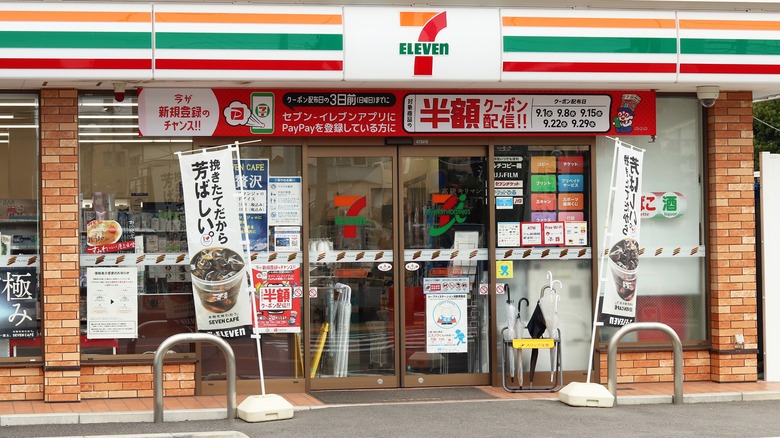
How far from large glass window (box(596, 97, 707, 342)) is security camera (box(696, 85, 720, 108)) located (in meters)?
0.62

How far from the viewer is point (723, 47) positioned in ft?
35.2

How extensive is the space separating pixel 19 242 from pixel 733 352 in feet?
25.5

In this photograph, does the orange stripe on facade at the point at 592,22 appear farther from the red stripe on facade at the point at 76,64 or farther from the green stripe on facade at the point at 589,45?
the red stripe on facade at the point at 76,64

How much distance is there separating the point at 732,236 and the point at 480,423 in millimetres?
4122

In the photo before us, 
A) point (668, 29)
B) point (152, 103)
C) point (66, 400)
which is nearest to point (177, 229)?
point (152, 103)

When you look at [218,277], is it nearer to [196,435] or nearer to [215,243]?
[215,243]

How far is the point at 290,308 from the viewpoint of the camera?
11211 mm

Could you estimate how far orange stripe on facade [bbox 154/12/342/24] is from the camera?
32.8ft

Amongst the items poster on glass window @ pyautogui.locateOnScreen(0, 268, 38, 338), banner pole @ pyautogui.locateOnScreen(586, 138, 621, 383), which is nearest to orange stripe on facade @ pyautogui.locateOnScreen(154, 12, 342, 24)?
poster on glass window @ pyautogui.locateOnScreen(0, 268, 38, 338)

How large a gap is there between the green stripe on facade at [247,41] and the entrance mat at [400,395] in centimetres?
360

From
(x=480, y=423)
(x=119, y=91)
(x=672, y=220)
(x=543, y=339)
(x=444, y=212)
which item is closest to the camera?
(x=480, y=423)

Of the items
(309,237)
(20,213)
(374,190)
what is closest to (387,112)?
(374,190)

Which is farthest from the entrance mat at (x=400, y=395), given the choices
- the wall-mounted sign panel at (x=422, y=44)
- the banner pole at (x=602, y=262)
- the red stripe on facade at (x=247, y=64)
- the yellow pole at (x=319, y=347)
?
the red stripe on facade at (x=247, y=64)

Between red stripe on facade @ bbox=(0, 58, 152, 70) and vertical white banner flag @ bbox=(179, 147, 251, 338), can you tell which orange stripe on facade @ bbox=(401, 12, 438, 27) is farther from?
red stripe on facade @ bbox=(0, 58, 152, 70)
